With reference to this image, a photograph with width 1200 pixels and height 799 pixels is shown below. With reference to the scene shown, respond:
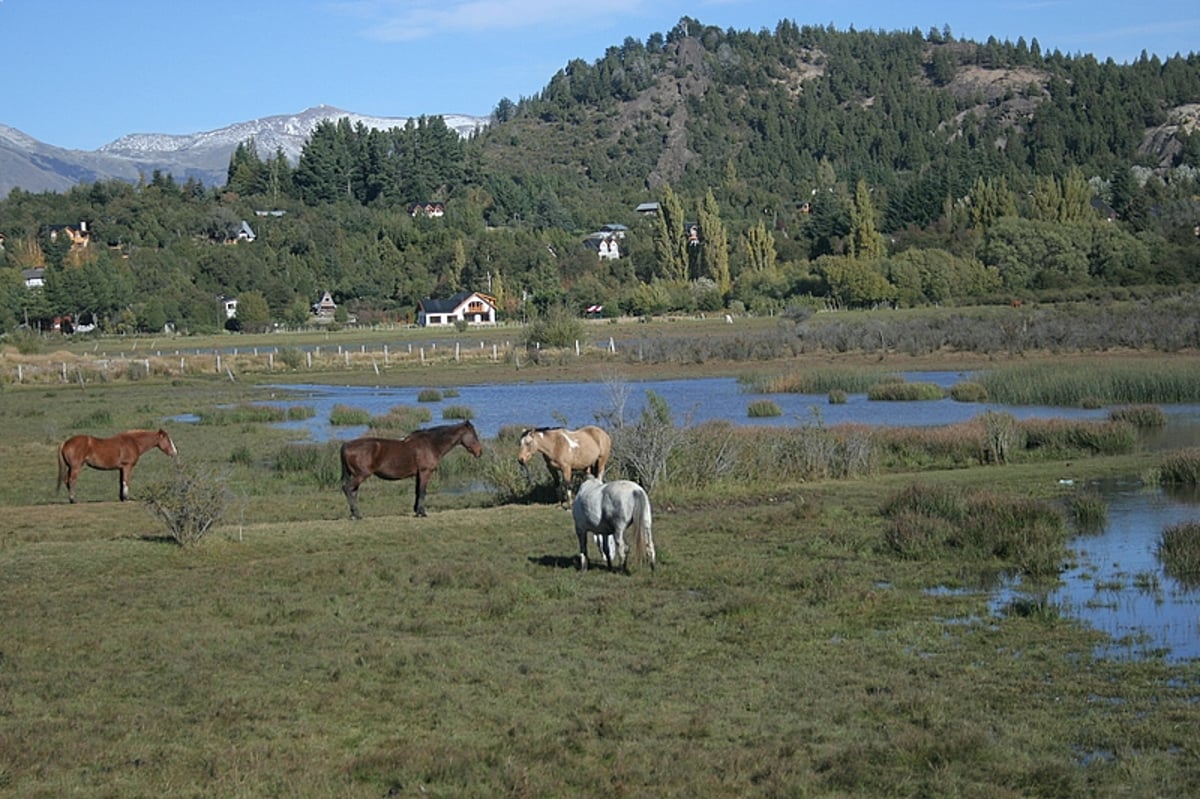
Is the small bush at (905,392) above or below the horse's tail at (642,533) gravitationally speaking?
below

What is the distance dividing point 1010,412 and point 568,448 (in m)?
20.6

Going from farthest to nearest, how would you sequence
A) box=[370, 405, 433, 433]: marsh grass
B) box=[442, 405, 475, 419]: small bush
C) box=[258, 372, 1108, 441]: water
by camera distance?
box=[442, 405, 475, 419]: small bush, box=[370, 405, 433, 433]: marsh grass, box=[258, 372, 1108, 441]: water

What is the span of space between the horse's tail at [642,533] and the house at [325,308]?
119195 mm

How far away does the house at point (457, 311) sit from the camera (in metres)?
124

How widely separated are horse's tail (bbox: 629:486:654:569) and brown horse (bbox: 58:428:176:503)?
11.2m

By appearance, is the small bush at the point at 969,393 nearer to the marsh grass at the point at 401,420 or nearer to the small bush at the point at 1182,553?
the marsh grass at the point at 401,420

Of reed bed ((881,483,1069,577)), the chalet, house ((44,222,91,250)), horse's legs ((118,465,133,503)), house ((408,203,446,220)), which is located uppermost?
house ((408,203,446,220))

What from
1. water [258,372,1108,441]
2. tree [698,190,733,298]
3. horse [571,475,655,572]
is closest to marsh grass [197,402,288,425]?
water [258,372,1108,441]

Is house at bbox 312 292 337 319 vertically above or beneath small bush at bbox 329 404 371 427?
above

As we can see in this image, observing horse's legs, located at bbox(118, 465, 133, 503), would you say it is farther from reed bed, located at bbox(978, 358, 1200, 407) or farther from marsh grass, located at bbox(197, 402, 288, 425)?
reed bed, located at bbox(978, 358, 1200, 407)

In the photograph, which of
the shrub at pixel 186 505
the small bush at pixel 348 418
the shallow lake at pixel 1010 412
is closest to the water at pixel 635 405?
the shallow lake at pixel 1010 412

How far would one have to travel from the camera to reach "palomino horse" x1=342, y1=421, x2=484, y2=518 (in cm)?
2148

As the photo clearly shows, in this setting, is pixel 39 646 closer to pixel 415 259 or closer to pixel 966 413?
pixel 966 413

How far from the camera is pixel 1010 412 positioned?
126 ft
